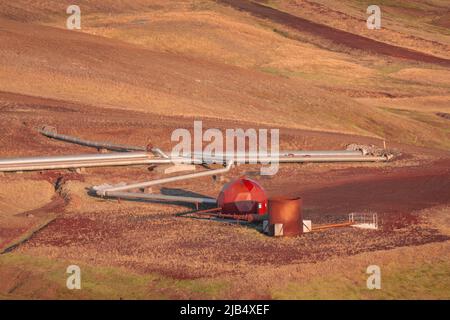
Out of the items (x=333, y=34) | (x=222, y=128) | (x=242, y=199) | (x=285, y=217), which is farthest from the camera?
(x=333, y=34)

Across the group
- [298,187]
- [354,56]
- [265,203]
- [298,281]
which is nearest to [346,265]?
[298,281]

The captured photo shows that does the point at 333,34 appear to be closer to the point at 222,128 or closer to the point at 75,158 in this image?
the point at 222,128

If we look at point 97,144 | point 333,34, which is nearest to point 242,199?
point 97,144

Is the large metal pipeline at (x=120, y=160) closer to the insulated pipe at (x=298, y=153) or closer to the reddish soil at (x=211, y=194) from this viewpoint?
the insulated pipe at (x=298, y=153)

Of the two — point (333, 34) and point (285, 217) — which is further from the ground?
point (333, 34)

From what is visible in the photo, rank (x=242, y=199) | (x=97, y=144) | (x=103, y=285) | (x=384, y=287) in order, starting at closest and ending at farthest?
(x=103, y=285), (x=384, y=287), (x=242, y=199), (x=97, y=144)

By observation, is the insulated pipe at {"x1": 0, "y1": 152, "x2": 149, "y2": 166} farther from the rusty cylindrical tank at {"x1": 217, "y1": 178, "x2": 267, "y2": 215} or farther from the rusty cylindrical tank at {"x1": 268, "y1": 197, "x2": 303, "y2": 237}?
the rusty cylindrical tank at {"x1": 268, "y1": 197, "x2": 303, "y2": 237}
